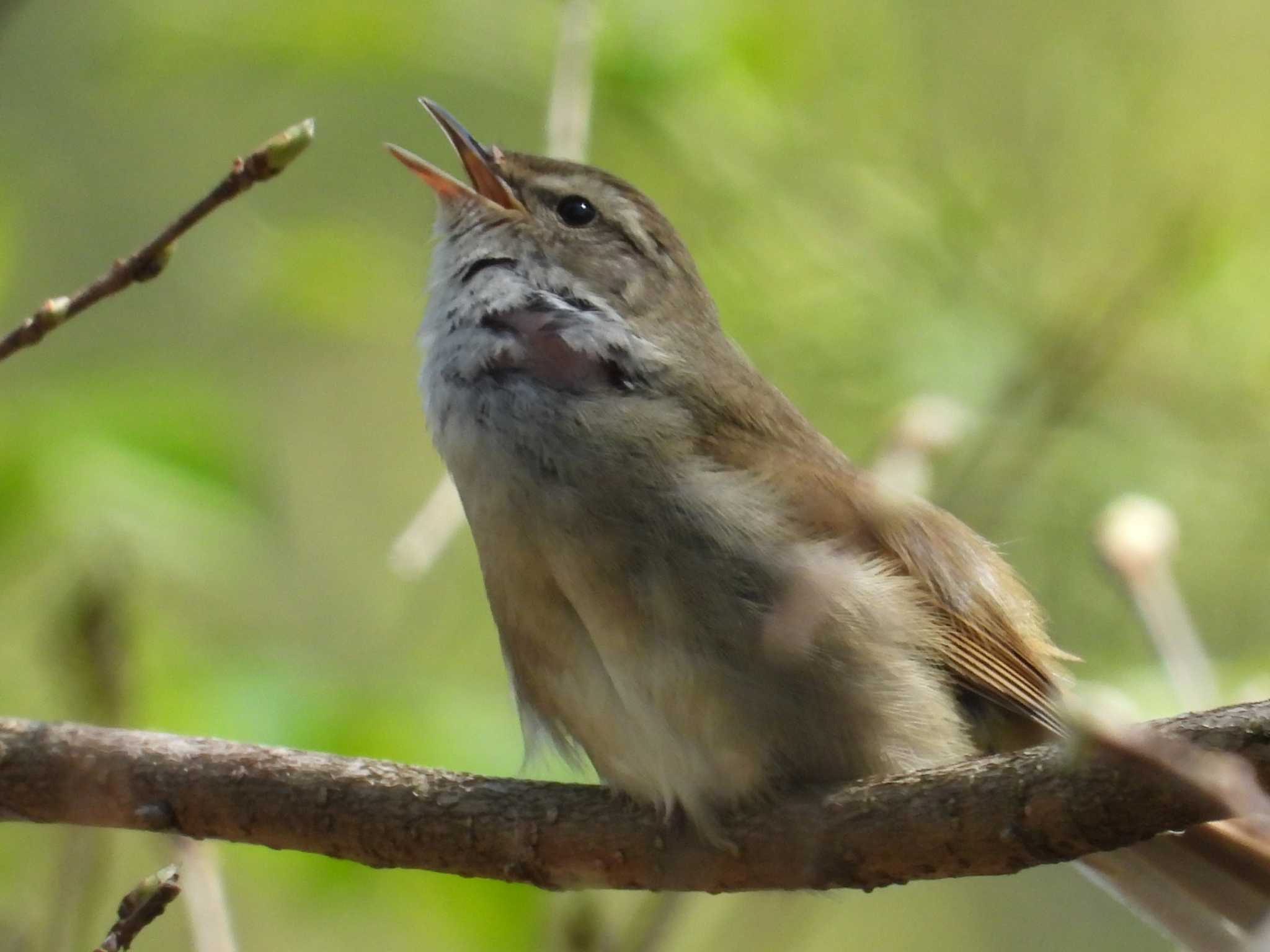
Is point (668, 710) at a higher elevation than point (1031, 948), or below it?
below

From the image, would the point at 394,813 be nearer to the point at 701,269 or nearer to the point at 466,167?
the point at 466,167

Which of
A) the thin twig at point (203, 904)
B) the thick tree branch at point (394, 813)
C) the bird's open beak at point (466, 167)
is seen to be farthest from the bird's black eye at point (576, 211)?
the thin twig at point (203, 904)

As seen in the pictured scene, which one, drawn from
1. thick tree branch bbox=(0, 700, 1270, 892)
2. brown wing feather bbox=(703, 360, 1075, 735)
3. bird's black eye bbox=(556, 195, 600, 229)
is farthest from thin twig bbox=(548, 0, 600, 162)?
thick tree branch bbox=(0, 700, 1270, 892)

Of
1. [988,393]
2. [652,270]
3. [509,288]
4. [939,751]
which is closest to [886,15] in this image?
[988,393]

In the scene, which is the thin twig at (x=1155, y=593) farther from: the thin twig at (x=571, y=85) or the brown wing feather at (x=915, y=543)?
the thin twig at (x=571, y=85)

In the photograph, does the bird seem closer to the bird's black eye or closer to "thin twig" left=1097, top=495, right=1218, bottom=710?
the bird's black eye

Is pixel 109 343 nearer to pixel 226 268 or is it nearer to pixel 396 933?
pixel 226 268

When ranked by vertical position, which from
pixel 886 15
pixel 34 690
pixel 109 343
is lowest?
pixel 34 690
